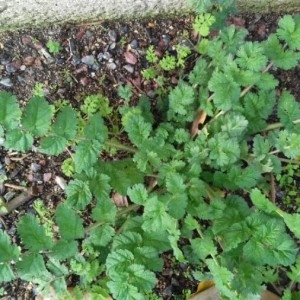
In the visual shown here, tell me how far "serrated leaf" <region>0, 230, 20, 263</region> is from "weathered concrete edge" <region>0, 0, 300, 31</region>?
0.97m

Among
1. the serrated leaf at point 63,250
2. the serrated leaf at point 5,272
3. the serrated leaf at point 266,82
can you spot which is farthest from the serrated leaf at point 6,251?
the serrated leaf at point 266,82

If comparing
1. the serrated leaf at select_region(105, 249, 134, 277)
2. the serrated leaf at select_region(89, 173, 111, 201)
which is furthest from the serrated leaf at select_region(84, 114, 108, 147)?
the serrated leaf at select_region(105, 249, 134, 277)

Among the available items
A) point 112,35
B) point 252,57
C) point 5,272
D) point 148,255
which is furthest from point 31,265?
point 112,35

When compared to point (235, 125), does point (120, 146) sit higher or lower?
lower

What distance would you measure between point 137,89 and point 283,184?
0.70 m

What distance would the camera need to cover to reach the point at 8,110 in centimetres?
181

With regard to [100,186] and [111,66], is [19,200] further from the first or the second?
[111,66]

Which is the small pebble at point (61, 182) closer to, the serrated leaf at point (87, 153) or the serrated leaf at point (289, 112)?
the serrated leaf at point (87, 153)

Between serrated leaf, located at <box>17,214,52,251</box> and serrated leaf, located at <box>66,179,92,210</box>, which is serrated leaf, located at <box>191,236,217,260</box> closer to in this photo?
serrated leaf, located at <box>66,179,92,210</box>

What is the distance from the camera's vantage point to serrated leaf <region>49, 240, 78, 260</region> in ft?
6.23

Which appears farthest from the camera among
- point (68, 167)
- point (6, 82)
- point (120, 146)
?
point (6, 82)

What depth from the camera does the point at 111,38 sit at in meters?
2.52

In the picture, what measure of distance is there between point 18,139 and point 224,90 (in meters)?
0.68

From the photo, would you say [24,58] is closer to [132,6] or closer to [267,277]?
[132,6]
